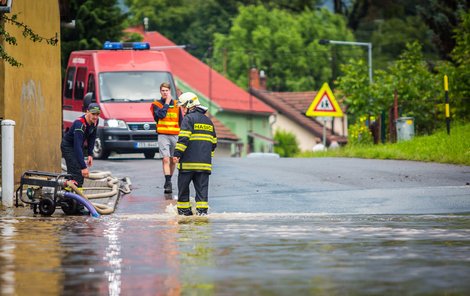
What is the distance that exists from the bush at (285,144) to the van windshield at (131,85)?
59.5 meters

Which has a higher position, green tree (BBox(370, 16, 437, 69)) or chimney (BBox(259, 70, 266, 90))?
green tree (BBox(370, 16, 437, 69))

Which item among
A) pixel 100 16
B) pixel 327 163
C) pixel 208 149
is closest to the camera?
pixel 208 149

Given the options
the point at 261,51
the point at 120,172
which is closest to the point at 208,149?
the point at 120,172

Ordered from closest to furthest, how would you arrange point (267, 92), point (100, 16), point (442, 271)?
1. point (442, 271)
2. point (100, 16)
3. point (267, 92)

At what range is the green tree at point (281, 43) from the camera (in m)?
104

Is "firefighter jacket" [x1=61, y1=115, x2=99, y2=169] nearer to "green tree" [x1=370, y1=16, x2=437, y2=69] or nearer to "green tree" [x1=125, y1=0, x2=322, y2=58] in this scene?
"green tree" [x1=370, y1=16, x2=437, y2=69]

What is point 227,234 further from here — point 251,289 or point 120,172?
point 120,172

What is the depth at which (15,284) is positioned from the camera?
10812mm

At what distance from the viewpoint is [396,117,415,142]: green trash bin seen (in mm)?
40031

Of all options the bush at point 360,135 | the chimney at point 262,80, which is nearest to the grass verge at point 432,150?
the bush at point 360,135

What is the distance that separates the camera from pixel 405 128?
40.2 meters

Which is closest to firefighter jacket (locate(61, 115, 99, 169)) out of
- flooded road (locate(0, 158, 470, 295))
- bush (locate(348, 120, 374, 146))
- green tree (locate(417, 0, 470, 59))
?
flooded road (locate(0, 158, 470, 295))

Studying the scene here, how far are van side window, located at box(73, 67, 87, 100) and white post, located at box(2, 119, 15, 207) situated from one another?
16.4 meters

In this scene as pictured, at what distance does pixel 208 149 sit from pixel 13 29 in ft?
18.4
